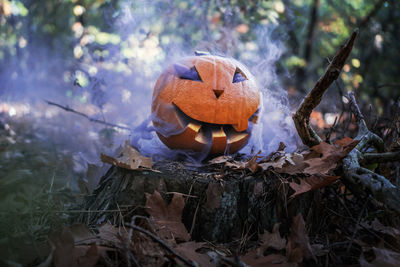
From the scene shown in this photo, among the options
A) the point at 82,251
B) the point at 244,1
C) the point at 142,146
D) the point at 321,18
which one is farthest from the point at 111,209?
the point at 321,18

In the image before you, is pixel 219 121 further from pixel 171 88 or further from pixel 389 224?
pixel 389 224

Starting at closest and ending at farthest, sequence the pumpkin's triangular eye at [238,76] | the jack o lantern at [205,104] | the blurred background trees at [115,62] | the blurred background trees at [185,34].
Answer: the jack o lantern at [205,104] → the pumpkin's triangular eye at [238,76] → the blurred background trees at [115,62] → the blurred background trees at [185,34]

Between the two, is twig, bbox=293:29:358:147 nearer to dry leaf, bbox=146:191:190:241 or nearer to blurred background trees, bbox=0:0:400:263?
blurred background trees, bbox=0:0:400:263

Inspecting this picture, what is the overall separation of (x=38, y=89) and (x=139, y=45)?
3.01 meters

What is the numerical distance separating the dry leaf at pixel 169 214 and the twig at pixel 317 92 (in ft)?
2.91

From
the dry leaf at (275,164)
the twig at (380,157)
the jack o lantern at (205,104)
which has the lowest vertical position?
the dry leaf at (275,164)

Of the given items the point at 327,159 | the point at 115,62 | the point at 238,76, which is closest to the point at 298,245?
the point at 327,159

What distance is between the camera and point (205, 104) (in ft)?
6.43

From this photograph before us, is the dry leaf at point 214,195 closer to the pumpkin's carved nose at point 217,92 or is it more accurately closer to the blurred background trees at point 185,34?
the pumpkin's carved nose at point 217,92

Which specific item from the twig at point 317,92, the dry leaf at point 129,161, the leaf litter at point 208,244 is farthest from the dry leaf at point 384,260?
the dry leaf at point 129,161

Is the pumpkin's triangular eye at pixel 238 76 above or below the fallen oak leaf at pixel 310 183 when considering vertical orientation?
above

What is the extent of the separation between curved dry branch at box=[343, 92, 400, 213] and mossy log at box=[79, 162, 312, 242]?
0.34m

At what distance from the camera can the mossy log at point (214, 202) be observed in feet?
5.42

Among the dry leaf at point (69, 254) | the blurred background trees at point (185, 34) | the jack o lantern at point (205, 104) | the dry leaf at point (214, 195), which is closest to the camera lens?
the dry leaf at point (69, 254)
